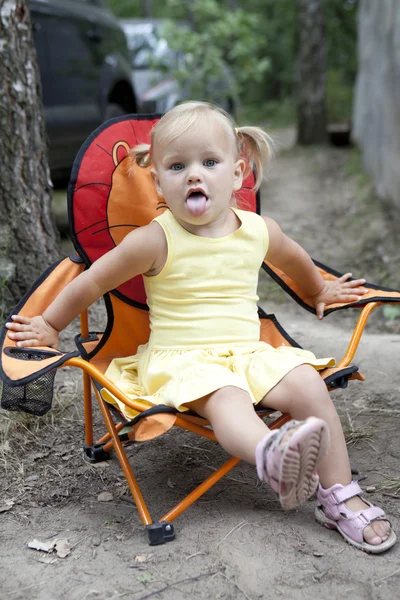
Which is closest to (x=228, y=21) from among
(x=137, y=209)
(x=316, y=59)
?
(x=316, y=59)

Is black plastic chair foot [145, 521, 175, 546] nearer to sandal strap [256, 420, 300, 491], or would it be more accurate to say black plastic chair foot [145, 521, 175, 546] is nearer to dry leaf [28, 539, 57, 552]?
dry leaf [28, 539, 57, 552]

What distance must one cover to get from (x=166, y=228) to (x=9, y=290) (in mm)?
1191

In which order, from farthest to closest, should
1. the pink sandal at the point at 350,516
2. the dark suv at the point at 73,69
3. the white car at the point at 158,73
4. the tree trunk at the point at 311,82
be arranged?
1. the tree trunk at the point at 311,82
2. the white car at the point at 158,73
3. the dark suv at the point at 73,69
4. the pink sandal at the point at 350,516

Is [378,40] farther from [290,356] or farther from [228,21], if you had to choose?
[290,356]

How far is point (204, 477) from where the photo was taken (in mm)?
2461

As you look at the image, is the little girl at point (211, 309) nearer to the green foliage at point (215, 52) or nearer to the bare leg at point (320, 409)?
the bare leg at point (320, 409)

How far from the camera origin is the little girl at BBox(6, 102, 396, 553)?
2.00 m

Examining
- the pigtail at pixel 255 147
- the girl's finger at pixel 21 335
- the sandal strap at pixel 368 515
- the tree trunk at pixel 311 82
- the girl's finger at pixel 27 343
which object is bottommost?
the tree trunk at pixel 311 82

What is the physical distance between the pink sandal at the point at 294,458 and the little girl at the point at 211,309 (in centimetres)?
10

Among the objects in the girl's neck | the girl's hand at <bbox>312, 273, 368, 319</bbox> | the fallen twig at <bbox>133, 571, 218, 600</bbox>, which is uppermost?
the girl's neck

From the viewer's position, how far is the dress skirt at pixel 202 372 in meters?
2.01

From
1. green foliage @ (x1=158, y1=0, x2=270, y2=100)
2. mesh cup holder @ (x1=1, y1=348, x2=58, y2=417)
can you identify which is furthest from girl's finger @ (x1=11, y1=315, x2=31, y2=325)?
green foliage @ (x1=158, y1=0, x2=270, y2=100)

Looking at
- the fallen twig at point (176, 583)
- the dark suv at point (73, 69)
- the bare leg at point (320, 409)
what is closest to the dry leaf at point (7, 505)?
the fallen twig at point (176, 583)

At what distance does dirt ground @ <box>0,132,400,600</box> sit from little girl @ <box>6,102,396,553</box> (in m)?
0.16
